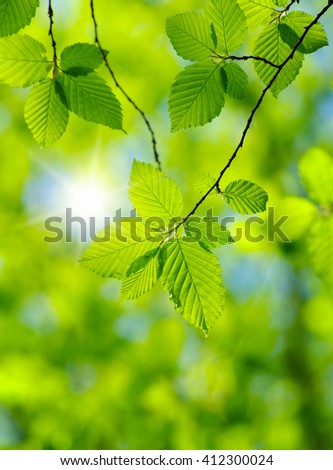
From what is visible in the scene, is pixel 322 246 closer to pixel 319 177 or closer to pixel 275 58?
pixel 319 177

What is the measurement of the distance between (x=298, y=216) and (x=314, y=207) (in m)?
0.06

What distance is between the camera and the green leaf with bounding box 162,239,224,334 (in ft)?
2.22

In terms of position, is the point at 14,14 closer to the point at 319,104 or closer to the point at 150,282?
the point at 150,282

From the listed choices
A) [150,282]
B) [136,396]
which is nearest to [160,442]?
[136,396]

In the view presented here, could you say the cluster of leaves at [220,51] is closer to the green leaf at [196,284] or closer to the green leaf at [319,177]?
the green leaf at [196,284]

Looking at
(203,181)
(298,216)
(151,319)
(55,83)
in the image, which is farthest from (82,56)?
(151,319)

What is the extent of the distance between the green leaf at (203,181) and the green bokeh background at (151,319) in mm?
1110

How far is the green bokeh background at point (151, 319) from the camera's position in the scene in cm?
324

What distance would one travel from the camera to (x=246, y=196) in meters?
0.77

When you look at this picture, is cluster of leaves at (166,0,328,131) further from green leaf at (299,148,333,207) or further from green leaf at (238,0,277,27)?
green leaf at (299,148,333,207)

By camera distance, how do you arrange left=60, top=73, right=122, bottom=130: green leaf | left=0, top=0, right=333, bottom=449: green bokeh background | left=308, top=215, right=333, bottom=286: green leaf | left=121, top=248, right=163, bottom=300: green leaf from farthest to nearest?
1. left=0, top=0, right=333, bottom=449: green bokeh background
2. left=308, top=215, right=333, bottom=286: green leaf
3. left=60, top=73, right=122, bottom=130: green leaf
4. left=121, top=248, right=163, bottom=300: green leaf

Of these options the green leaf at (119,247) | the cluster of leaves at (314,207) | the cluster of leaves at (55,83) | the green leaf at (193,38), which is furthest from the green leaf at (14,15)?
the cluster of leaves at (314,207)

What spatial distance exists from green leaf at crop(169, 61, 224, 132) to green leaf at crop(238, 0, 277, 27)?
108 millimetres

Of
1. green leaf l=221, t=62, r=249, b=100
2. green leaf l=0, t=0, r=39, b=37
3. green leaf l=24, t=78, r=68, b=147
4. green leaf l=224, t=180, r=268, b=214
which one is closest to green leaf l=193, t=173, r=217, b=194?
green leaf l=224, t=180, r=268, b=214
